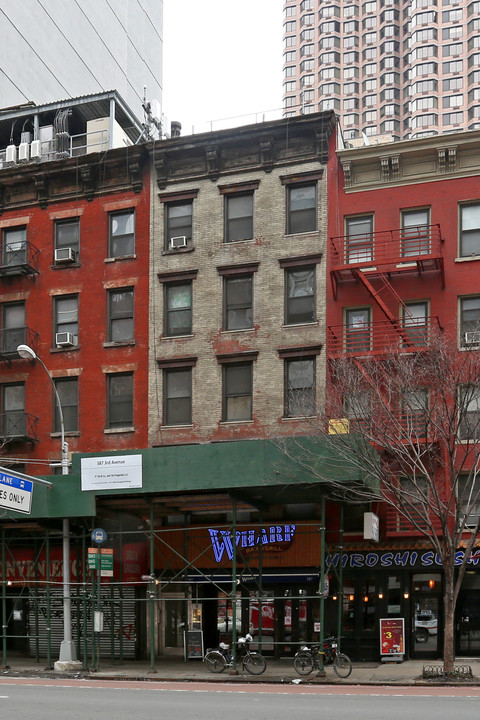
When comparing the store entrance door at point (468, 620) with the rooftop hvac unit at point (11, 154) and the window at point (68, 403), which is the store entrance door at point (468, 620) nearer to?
the window at point (68, 403)

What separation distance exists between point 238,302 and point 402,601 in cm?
1233

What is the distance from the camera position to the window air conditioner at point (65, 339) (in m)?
38.7

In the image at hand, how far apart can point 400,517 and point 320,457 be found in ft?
20.6

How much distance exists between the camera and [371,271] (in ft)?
115

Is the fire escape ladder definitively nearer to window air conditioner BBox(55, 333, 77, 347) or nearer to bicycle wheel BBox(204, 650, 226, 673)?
window air conditioner BBox(55, 333, 77, 347)

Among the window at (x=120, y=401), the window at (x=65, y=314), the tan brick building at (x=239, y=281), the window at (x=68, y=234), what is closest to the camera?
the tan brick building at (x=239, y=281)

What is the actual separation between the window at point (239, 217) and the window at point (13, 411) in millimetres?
10549

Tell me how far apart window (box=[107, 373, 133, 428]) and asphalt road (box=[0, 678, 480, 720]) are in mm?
12793

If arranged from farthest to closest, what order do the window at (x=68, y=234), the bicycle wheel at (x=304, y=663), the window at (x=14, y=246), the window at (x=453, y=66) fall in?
the window at (x=453, y=66), the window at (x=14, y=246), the window at (x=68, y=234), the bicycle wheel at (x=304, y=663)

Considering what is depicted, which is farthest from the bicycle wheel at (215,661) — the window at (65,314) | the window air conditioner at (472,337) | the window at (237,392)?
the window at (65,314)

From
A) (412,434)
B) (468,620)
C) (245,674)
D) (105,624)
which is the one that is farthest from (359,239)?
(105,624)

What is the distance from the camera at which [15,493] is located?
2970 centimetres

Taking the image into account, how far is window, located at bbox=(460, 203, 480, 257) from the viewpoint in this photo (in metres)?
34.6

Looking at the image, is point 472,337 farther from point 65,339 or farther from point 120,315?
point 65,339
